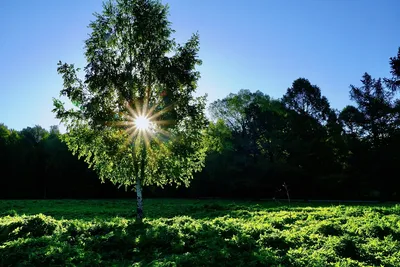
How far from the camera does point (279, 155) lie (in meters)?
50.8

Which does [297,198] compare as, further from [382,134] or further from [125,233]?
[125,233]

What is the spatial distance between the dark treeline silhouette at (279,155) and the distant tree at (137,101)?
62.0 ft

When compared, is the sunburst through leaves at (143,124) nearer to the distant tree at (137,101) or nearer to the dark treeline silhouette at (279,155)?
the distant tree at (137,101)

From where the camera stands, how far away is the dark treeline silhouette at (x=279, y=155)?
43.2m

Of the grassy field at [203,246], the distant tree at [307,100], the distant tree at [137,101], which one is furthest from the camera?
the distant tree at [307,100]

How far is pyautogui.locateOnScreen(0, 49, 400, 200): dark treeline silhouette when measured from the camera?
43.2m

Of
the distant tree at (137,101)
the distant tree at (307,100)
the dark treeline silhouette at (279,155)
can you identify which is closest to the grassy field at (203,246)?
the distant tree at (137,101)

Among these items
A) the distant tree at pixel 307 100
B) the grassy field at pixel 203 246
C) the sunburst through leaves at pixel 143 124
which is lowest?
the grassy field at pixel 203 246

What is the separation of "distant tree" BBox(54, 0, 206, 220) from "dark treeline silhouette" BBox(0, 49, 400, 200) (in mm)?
18899

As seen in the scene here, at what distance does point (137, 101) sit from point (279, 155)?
37343 mm

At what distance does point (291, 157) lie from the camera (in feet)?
159

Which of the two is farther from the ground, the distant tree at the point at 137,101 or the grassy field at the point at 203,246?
the distant tree at the point at 137,101

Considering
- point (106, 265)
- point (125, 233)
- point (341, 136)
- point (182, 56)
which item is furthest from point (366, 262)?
point (341, 136)

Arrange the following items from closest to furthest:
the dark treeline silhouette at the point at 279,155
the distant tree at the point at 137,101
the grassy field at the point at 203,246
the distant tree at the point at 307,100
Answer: the grassy field at the point at 203,246 < the distant tree at the point at 137,101 < the dark treeline silhouette at the point at 279,155 < the distant tree at the point at 307,100
